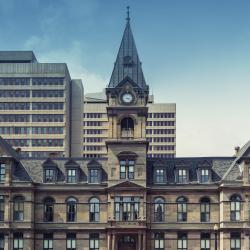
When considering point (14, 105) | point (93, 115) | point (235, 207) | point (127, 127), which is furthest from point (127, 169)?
point (93, 115)

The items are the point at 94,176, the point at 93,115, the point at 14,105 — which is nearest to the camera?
the point at 94,176

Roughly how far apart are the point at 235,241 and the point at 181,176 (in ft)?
36.5

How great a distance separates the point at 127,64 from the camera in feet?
313

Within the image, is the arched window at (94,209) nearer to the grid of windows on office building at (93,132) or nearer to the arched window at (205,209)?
the arched window at (205,209)

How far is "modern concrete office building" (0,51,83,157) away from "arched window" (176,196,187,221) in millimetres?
77333

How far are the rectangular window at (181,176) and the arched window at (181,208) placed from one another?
2.31 meters

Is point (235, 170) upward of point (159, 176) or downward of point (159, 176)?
upward

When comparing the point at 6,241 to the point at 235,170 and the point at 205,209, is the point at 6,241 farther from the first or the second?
the point at 235,170

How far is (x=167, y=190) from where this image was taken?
A: 94.2 metres

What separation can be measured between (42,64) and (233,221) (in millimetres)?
88877

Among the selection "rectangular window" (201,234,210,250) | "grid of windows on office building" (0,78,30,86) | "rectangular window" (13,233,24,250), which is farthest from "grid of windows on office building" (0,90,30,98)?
"rectangular window" (201,234,210,250)

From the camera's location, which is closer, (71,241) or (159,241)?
(159,241)

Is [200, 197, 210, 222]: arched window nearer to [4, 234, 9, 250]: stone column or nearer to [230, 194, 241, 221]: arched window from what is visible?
[230, 194, 241, 221]: arched window

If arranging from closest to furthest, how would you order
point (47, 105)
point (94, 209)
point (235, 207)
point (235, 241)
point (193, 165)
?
point (235, 241) → point (235, 207) → point (94, 209) → point (193, 165) → point (47, 105)
